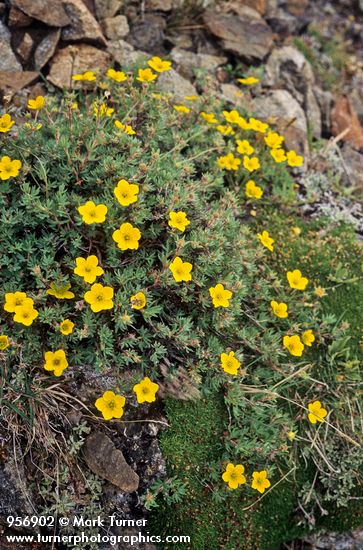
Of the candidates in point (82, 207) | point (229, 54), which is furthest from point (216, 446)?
point (229, 54)

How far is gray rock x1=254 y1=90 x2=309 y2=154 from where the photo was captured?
5.70 m

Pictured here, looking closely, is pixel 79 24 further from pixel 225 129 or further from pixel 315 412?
pixel 315 412

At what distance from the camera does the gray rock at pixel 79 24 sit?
5160 millimetres

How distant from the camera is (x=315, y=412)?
394 cm

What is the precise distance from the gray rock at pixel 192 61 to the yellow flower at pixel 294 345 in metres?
3.21

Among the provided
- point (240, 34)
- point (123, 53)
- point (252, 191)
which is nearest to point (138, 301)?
point (252, 191)

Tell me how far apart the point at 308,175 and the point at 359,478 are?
3.03m

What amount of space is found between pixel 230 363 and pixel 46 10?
12.4 feet

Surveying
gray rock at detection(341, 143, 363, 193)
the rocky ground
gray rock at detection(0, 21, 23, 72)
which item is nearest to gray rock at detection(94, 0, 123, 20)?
the rocky ground

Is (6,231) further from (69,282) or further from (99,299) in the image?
(99,299)

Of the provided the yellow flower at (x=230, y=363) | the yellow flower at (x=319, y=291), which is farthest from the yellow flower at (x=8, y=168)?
the yellow flower at (x=319, y=291)

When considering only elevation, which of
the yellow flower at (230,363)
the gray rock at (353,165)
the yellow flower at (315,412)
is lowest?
the yellow flower at (315,412)

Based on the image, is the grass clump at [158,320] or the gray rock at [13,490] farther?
the grass clump at [158,320]

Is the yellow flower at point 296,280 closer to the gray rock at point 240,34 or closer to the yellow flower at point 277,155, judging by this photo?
the yellow flower at point 277,155
